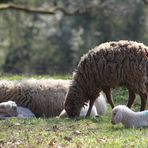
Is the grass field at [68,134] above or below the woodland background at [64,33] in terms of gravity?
below

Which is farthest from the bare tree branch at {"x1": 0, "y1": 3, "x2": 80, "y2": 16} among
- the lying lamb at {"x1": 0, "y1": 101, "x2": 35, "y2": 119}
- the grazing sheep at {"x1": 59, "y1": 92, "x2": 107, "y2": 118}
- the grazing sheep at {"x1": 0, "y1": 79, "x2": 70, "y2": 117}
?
the lying lamb at {"x1": 0, "y1": 101, "x2": 35, "y2": 119}

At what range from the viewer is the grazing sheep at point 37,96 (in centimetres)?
1241

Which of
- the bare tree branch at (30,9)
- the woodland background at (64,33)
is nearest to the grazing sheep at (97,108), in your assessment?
the bare tree branch at (30,9)

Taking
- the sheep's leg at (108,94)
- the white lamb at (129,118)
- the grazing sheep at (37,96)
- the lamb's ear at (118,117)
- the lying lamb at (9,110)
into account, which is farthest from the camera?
the grazing sheep at (37,96)

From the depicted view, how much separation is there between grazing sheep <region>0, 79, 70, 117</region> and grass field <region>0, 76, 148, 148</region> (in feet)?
5.88

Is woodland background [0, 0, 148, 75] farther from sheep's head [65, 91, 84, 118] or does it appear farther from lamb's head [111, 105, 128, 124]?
lamb's head [111, 105, 128, 124]

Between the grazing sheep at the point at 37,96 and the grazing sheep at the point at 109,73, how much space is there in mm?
1039

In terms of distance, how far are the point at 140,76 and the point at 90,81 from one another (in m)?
0.99

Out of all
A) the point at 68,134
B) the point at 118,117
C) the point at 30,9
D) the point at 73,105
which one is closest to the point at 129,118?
the point at 118,117

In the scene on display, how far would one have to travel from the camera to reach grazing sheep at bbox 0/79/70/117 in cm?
1241

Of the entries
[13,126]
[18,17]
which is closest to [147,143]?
[13,126]

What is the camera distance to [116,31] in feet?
172

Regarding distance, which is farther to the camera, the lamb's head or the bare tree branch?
the bare tree branch

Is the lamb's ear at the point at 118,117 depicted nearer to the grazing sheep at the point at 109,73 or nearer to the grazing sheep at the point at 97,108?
the grazing sheep at the point at 109,73
